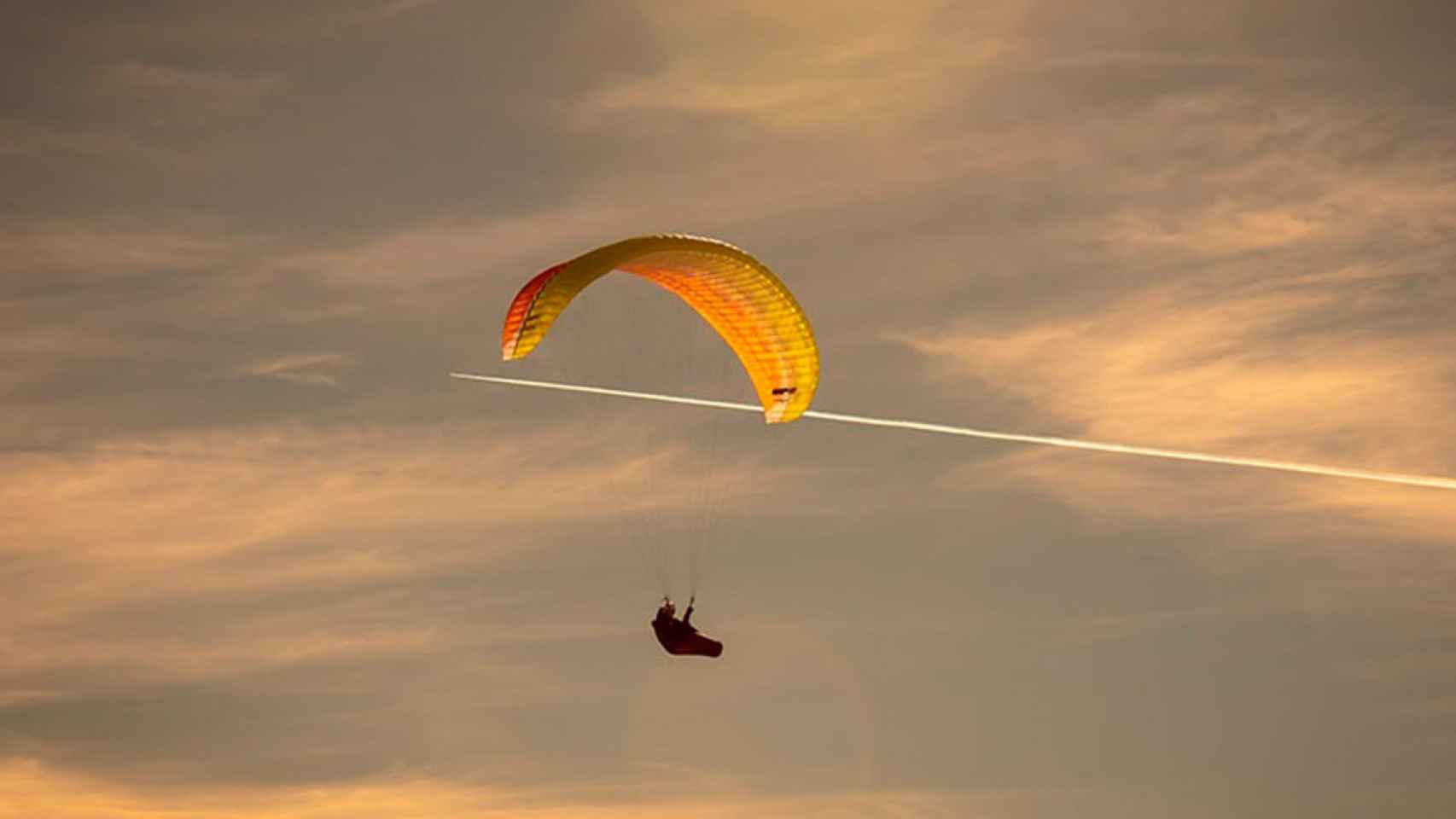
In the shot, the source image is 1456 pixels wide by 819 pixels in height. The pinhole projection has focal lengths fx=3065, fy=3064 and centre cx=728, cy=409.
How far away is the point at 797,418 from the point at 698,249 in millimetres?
7491

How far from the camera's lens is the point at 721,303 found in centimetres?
9412

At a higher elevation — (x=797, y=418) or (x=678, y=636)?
(x=797, y=418)

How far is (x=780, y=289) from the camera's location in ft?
302

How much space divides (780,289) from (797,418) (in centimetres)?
486

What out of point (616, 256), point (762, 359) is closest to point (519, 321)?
point (616, 256)

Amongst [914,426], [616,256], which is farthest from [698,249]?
[914,426]

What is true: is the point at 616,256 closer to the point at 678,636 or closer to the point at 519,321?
the point at 519,321

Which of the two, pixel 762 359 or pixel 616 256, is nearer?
pixel 616 256

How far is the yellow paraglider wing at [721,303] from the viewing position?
89.2m

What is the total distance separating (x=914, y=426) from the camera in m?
95.1

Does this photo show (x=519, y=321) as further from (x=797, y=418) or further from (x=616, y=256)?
(x=797, y=418)

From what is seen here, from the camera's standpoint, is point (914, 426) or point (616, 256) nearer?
point (616, 256)

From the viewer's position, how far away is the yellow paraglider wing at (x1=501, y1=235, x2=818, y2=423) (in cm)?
8919

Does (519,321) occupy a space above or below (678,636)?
above
